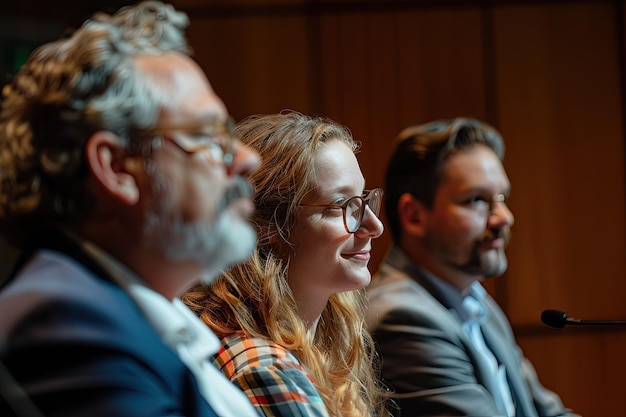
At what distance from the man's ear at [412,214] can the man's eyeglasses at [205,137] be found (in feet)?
5.13

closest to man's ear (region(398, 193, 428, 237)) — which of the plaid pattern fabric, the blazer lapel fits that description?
the blazer lapel

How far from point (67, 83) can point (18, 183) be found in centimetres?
15

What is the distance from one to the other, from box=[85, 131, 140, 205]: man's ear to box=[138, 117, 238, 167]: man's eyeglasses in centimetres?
4

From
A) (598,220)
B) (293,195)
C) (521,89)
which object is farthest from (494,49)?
(293,195)

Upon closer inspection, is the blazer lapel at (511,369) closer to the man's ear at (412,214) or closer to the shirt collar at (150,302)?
the man's ear at (412,214)

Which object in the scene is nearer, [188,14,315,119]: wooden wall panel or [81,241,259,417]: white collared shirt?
[81,241,259,417]: white collared shirt

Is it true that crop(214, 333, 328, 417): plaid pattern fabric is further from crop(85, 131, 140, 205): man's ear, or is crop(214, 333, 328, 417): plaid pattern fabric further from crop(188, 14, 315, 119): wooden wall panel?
crop(188, 14, 315, 119): wooden wall panel

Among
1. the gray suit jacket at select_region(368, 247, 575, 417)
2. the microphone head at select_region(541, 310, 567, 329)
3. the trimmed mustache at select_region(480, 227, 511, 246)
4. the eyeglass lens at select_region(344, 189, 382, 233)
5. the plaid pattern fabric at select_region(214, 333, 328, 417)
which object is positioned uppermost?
the eyeglass lens at select_region(344, 189, 382, 233)

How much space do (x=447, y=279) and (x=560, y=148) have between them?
35.2 inches

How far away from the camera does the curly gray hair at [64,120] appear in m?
1.29

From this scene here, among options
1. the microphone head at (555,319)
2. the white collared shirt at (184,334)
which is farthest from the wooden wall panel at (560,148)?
the white collared shirt at (184,334)

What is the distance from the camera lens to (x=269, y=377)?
178 centimetres

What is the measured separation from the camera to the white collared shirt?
130cm

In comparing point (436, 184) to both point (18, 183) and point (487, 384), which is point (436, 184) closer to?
point (487, 384)
